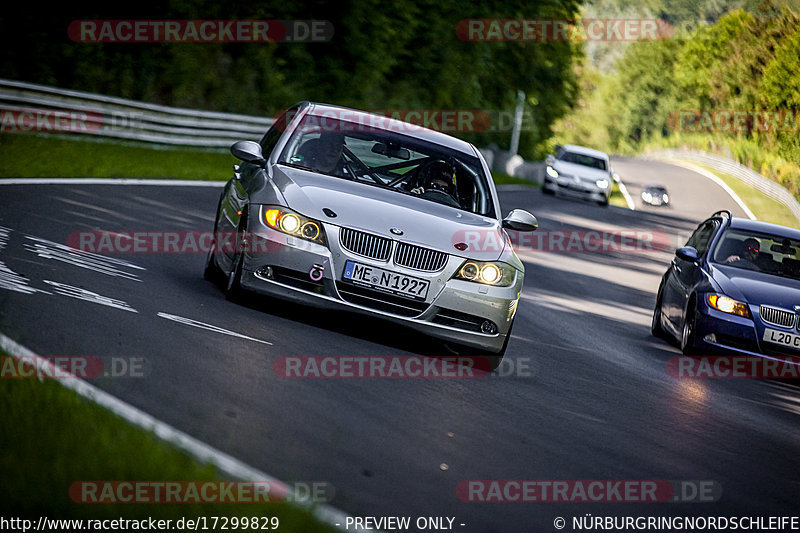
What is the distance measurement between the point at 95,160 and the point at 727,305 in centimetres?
1320

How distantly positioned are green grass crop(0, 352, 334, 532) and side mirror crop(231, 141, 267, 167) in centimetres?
403

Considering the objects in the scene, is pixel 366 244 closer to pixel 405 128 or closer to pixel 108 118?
pixel 405 128

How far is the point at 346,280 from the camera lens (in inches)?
321

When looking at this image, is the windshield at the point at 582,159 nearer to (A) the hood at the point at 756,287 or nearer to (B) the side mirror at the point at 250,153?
(A) the hood at the point at 756,287

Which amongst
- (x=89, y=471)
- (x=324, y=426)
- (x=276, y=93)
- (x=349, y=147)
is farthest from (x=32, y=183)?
(x=276, y=93)

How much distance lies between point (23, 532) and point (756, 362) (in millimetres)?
9286

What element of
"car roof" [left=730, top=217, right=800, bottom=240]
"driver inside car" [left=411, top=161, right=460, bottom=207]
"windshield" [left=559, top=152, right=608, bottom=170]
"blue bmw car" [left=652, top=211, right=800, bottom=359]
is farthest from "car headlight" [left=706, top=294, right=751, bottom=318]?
"windshield" [left=559, top=152, right=608, bottom=170]

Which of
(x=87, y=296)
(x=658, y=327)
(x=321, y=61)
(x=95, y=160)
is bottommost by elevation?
(x=658, y=327)

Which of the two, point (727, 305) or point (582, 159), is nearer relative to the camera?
point (727, 305)

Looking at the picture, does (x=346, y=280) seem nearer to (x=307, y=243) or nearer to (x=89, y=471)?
(x=307, y=243)

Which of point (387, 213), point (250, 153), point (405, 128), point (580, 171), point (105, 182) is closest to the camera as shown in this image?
point (387, 213)

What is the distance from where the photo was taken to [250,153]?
923cm

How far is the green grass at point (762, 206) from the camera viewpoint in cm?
4589

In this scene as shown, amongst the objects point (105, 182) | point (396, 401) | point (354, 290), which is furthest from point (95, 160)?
point (396, 401)
